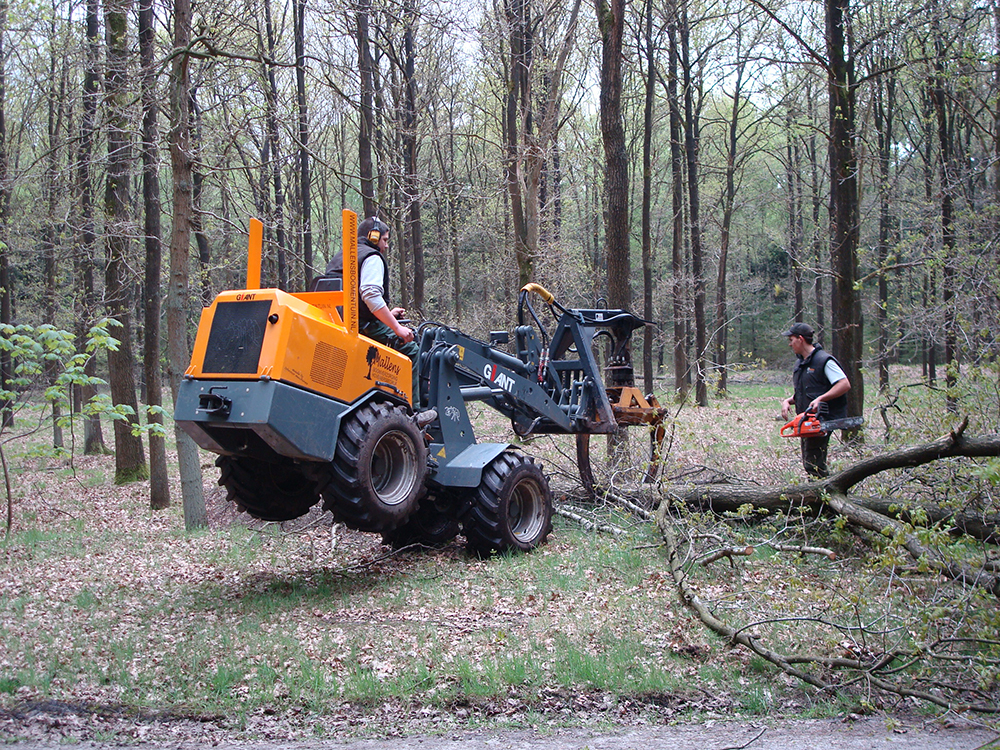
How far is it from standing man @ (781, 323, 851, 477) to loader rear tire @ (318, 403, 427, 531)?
4.18 m

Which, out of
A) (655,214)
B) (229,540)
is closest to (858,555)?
(229,540)

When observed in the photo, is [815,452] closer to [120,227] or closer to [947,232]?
[947,232]

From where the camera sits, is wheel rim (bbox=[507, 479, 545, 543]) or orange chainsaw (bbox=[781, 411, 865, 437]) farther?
orange chainsaw (bbox=[781, 411, 865, 437])

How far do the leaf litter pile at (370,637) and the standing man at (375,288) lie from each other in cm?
213

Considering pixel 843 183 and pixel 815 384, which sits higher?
pixel 843 183

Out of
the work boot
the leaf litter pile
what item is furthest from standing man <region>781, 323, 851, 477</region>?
the work boot

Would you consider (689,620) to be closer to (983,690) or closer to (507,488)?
(983,690)

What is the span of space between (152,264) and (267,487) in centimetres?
729

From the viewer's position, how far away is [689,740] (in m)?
4.21

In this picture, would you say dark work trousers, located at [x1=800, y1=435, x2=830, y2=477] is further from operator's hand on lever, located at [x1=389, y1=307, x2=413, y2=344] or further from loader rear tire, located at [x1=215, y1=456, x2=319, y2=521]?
loader rear tire, located at [x1=215, y1=456, x2=319, y2=521]

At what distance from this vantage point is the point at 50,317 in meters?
23.5

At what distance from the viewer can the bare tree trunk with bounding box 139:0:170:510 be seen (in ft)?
36.0

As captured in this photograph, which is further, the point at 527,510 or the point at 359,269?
the point at 527,510

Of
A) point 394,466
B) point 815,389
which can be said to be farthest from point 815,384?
point 394,466
